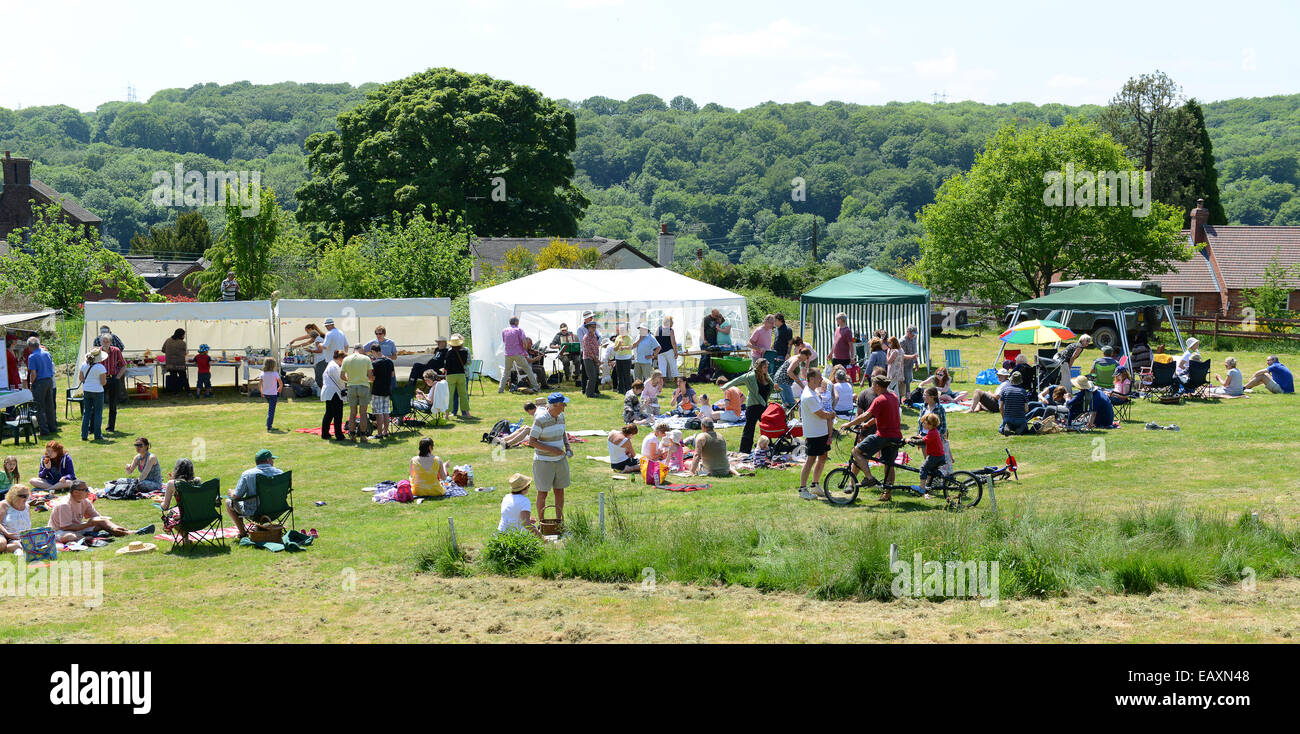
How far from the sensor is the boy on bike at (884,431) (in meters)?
12.0

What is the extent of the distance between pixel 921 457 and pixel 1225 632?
699cm

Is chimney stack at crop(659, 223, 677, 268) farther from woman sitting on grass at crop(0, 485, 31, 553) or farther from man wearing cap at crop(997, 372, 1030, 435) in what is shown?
woman sitting on grass at crop(0, 485, 31, 553)

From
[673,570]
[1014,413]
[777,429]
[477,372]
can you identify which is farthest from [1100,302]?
[673,570]

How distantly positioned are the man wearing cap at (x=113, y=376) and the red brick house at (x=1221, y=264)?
4218 centimetres

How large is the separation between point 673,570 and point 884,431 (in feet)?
11.9

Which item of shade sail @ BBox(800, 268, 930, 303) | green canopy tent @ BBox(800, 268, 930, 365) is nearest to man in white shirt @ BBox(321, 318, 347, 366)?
green canopy tent @ BBox(800, 268, 930, 365)

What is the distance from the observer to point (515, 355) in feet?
71.2

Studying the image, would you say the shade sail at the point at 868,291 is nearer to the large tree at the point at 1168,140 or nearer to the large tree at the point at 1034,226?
the large tree at the point at 1034,226

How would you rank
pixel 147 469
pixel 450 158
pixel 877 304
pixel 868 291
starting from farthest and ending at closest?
pixel 450 158 → pixel 877 304 → pixel 868 291 → pixel 147 469

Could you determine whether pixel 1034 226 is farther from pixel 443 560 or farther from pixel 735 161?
pixel 735 161

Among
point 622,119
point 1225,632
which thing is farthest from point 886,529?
point 622,119

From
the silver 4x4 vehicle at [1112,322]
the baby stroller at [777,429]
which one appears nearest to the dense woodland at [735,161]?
the silver 4x4 vehicle at [1112,322]
